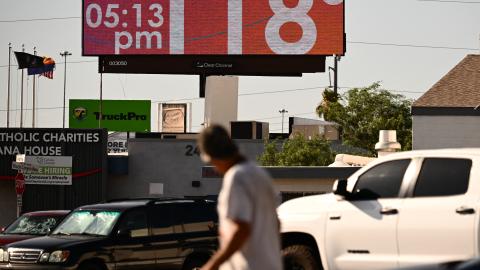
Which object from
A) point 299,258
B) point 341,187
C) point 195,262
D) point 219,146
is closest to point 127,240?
point 195,262

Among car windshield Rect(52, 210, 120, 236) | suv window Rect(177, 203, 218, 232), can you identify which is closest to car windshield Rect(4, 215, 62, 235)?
car windshield Rect(52, 210, 120, 236)

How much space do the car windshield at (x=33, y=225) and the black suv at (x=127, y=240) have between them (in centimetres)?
506

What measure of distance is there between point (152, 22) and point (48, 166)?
904 centimetres

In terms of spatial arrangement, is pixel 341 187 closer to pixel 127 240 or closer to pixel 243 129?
pixel 127 240

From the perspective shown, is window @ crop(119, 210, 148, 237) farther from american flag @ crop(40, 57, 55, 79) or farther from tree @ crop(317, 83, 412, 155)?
american flag @ crop(40, 57, 55, 79)

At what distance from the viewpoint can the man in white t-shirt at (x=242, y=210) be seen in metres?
8.16

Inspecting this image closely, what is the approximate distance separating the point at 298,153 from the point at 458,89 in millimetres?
15453

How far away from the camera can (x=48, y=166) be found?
5869cm

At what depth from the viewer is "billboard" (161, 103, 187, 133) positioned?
77.7 metres

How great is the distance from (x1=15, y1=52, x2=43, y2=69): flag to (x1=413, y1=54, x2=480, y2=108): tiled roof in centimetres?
3420

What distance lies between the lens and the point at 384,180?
12578 millimetres

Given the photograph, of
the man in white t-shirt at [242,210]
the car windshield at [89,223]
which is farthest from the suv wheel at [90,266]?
the man in white t-shirt at [242,210]

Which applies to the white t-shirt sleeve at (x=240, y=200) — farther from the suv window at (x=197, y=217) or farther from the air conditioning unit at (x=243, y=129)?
the air conditioning unit at (x=243, y=129)

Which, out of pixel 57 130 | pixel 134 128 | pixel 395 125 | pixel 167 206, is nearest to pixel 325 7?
pixel 395 125
